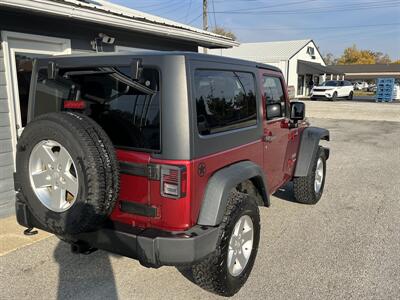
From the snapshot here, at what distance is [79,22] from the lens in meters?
6.07

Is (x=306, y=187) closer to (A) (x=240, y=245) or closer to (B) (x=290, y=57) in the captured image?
(A) (x=240, y=245)

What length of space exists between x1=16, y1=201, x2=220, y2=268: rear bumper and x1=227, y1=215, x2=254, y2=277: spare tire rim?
0.35 m

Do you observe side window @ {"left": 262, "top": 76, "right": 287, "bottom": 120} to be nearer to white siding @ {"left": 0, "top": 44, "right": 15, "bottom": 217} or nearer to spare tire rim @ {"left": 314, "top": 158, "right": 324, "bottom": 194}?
Result: spare tire rim @ {"left": 314, "top": 158, "right": 324, "bottom": 194}

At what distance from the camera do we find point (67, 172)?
2.74 metres

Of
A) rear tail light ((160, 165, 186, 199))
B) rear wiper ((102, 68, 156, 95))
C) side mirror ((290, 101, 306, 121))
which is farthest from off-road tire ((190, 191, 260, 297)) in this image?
side mirror ((290, 101, 306, 121))

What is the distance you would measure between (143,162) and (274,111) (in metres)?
1.91

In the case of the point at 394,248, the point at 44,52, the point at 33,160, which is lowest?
the point at 394,248

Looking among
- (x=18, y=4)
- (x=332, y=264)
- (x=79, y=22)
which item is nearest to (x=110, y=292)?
(x=332, y=264)

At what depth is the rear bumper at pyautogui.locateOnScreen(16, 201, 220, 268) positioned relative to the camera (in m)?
2.61

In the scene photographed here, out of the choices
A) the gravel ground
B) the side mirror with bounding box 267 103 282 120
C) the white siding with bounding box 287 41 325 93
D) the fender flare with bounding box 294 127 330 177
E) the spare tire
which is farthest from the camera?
the white siding with bounding box 287 41 325 93

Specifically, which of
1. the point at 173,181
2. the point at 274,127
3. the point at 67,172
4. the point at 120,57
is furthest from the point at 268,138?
the point at 67,172

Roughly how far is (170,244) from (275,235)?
2.17 m

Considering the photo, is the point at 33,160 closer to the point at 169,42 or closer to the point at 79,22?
the point at 79,22

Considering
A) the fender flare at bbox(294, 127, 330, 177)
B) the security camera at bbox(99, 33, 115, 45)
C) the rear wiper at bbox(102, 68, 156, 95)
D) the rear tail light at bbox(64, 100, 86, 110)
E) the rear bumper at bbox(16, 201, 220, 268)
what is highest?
the security camera at bbox(99, 33, 115, 45)
